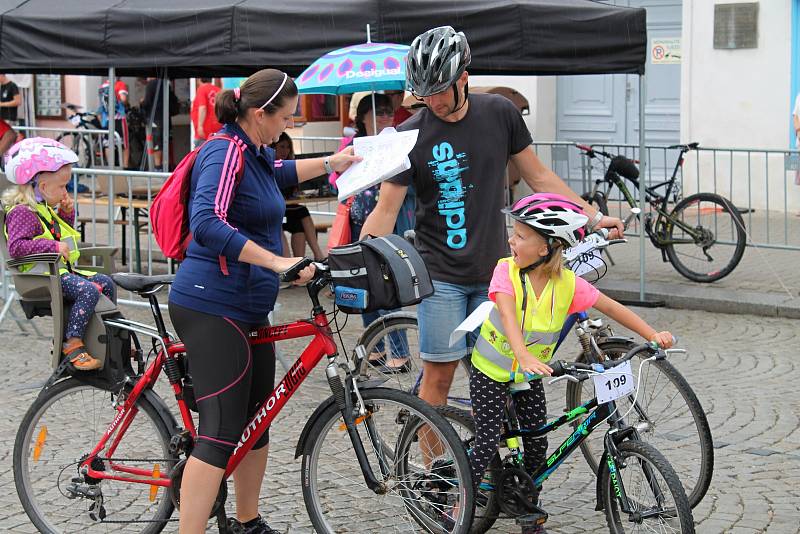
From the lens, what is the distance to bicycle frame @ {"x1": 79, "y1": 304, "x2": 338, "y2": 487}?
4379mm

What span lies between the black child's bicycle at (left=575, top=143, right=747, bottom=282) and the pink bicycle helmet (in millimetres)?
6552

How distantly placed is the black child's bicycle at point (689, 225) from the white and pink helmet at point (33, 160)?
18.5 ft

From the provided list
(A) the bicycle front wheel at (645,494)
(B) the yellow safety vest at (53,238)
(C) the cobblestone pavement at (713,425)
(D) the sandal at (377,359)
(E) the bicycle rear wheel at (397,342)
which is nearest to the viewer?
(A) the bicycle front wheel at (645,494)

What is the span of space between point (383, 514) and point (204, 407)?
0.86m

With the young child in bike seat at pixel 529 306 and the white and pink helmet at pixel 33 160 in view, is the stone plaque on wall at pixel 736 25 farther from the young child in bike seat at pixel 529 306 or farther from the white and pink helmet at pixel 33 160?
the young child in bike seat at pixel 529 306

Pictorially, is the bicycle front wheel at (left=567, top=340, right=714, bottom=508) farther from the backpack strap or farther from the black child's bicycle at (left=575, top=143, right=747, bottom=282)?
the black child's bicycle at (left=575, top=143, right=747, bottom=282)

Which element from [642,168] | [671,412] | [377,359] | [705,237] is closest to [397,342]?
[377,359]

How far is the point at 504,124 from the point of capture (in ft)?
16.7

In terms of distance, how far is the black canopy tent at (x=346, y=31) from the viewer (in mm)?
9375

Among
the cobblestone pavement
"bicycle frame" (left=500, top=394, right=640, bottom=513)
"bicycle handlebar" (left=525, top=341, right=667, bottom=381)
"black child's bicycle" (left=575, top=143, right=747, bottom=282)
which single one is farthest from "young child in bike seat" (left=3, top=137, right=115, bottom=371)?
"black child's bicycle" (left=575, top=143, right=747, bottom=282)

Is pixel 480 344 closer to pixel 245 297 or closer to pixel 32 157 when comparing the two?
pixel 245 297

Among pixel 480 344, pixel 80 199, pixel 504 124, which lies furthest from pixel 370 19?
pixel 480 344

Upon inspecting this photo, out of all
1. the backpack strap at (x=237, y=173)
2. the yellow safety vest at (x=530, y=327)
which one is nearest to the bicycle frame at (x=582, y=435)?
the yellow safety vest at (x=530, y=327)

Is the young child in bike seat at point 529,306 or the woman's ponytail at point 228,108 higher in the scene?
the woman's ponytail at point 228,108
